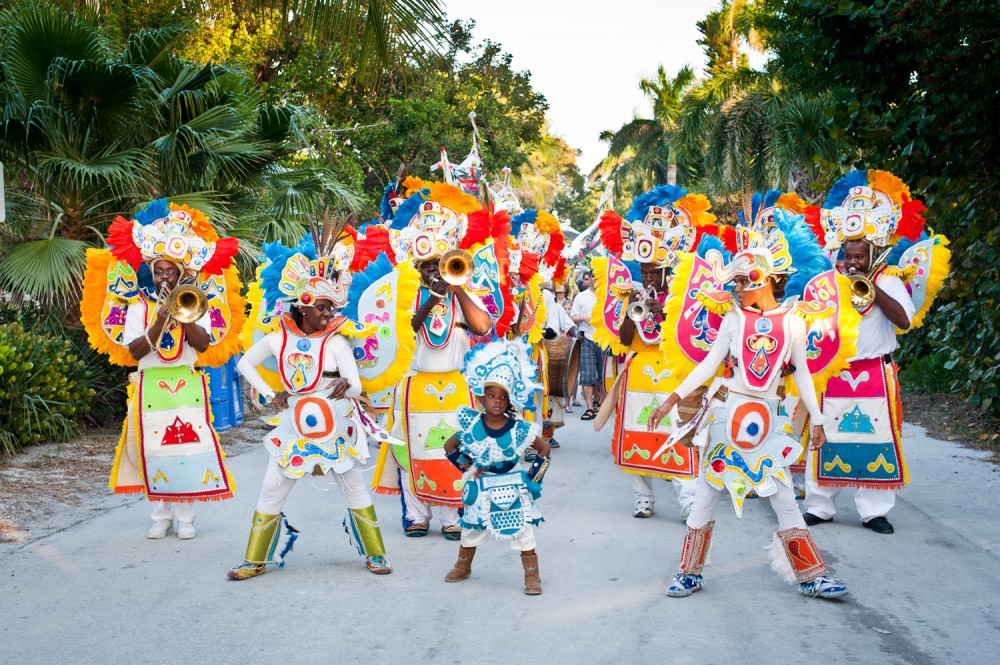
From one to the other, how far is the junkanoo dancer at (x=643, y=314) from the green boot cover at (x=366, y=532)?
7.38 feet

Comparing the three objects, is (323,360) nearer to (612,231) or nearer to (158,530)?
(158,530)

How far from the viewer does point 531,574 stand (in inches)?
231

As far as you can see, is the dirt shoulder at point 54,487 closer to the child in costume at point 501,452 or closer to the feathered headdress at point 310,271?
the feathered headdress at point 310,271

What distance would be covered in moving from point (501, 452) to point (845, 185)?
3.74 metres

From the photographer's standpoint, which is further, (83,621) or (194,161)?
(194,161)

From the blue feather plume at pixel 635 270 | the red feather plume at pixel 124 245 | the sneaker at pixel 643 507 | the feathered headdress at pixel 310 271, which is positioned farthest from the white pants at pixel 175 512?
the blue feather plume at pixel 635 270

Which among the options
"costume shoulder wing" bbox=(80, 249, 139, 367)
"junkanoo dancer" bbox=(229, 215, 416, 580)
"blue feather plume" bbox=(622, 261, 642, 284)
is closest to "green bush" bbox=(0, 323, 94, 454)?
"costume shoulder wing" bbox=(80, 249, 139, 367)

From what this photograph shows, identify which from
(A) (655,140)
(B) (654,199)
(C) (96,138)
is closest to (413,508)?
(B) (654,199)

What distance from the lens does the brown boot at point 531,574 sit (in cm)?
586

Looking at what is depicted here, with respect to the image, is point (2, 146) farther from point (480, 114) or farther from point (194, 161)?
point (480, 114)

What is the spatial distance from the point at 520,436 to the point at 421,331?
1.66 m

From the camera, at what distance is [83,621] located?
17.4 ft

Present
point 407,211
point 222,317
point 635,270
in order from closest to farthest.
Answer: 1. point 222,317
2. point 407,211
3. point 635,270

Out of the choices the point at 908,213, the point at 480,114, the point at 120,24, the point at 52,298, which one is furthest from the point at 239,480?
the point at 480,114
